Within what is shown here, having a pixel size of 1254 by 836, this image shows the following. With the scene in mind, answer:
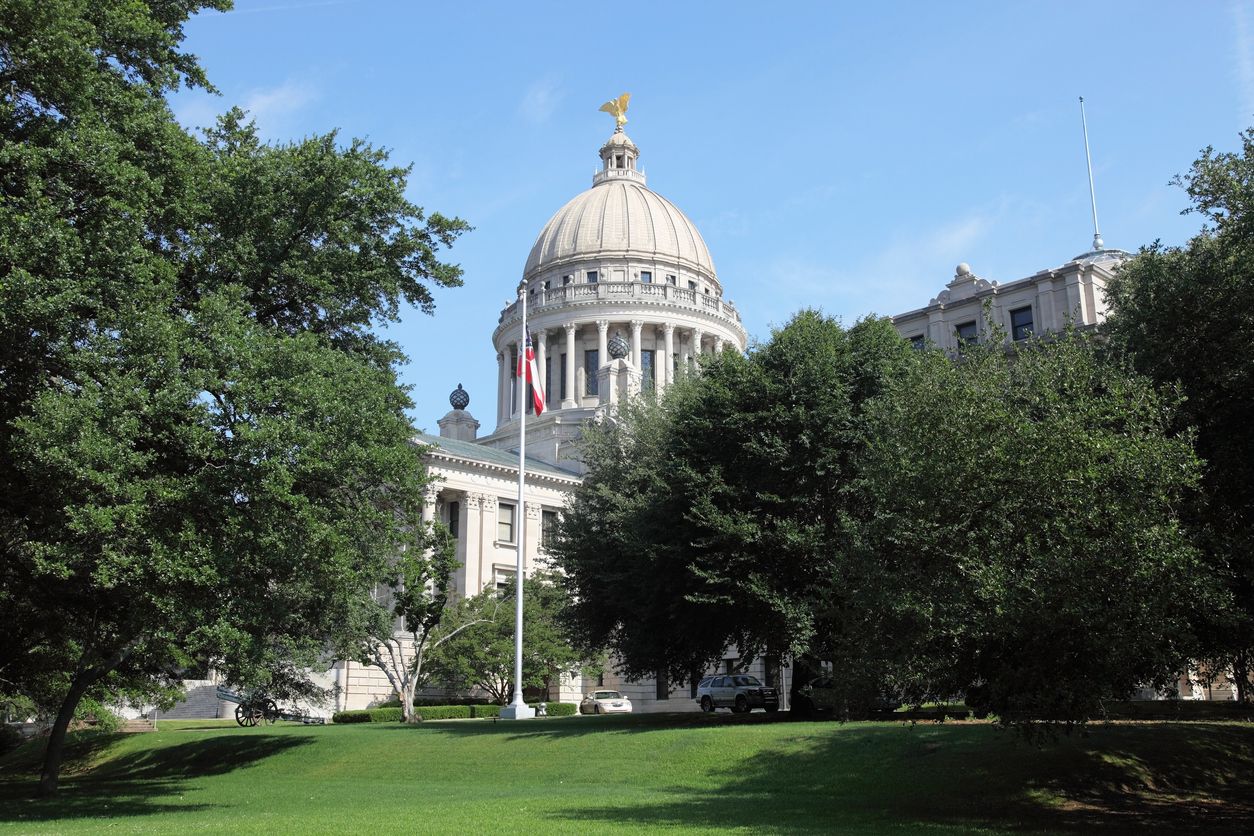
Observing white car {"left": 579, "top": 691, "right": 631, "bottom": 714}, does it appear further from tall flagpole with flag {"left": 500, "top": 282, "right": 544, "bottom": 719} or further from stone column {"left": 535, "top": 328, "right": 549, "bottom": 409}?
stone column {"left": 535, "top": 328, "right": 549, "bottom": 409}

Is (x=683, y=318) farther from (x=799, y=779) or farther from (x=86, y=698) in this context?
(x=799, y=779)

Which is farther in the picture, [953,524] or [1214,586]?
[953,524]

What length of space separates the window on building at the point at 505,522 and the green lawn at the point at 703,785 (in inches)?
1585

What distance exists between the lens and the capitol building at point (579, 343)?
238 feet

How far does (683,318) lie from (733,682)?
198 feet

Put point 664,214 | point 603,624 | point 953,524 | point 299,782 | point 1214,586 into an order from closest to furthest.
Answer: point 1214,586 → point 953,524 → point 299,782 → point 603,624 → point 664,214

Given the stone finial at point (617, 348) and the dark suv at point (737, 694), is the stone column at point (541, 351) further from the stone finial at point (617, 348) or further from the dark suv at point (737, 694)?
the dark suv at point (737, 694)

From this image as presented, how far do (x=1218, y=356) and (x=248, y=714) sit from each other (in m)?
42.8

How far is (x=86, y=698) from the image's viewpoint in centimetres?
3697

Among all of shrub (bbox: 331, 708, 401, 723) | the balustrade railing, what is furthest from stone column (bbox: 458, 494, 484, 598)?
the balustrade railing

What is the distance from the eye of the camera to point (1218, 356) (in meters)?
19.5

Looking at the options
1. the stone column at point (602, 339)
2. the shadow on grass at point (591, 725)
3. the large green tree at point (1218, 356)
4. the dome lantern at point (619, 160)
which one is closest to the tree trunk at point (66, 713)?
the shadow on grass at point (591, 725)

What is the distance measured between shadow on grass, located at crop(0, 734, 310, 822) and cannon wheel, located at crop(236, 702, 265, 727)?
6245 mm

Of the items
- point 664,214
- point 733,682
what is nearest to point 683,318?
point 664,214
